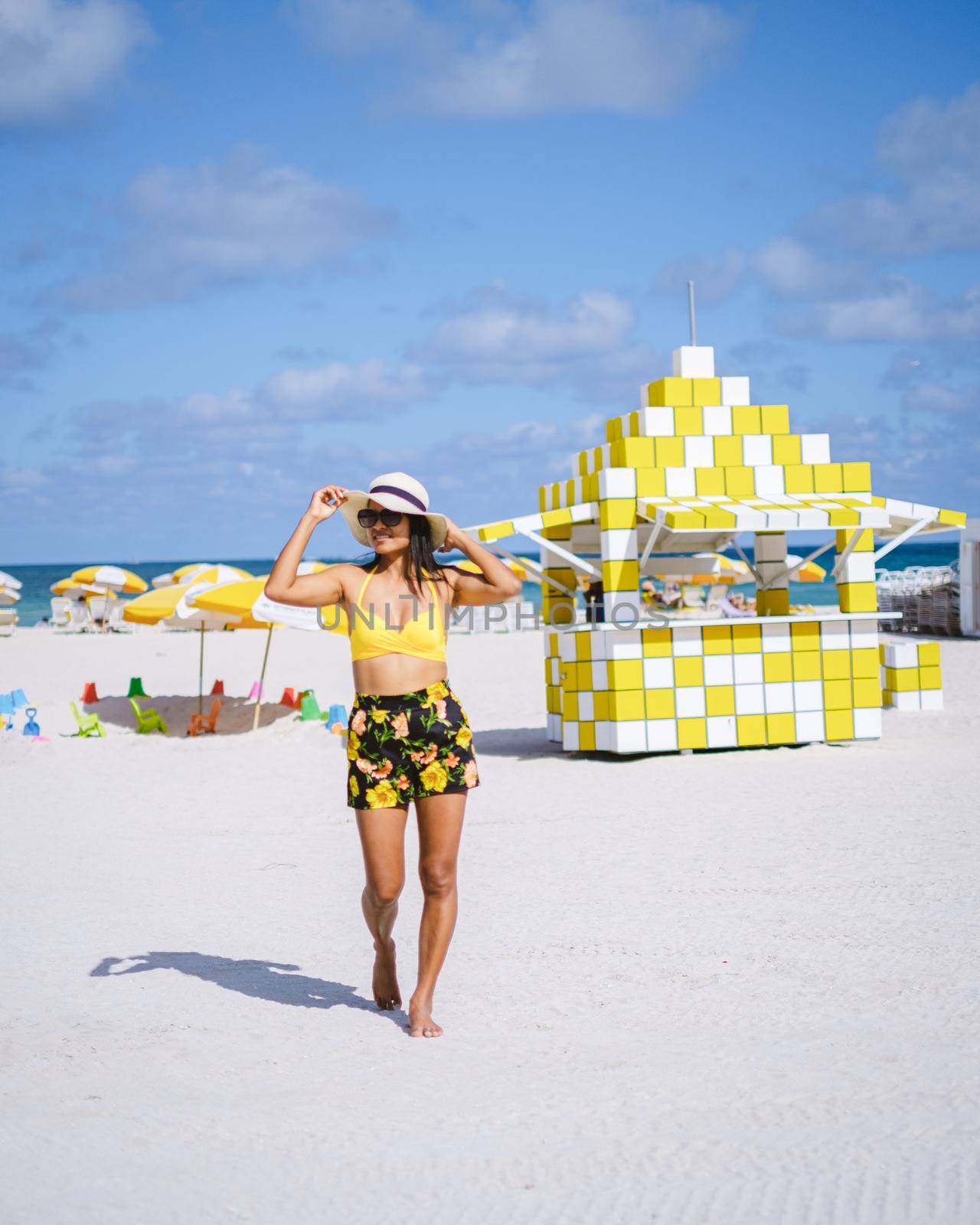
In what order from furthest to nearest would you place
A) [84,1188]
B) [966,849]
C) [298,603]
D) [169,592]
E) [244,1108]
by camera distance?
[169,592]
[966,849]
[298,603]
[244,1108]
[84,1188]

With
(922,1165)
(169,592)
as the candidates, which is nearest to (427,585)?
(922,1165)

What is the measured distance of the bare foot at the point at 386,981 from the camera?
4.27 meters

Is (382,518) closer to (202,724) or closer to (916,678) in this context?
(202,724)

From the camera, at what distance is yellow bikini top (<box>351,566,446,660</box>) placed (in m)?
4.10

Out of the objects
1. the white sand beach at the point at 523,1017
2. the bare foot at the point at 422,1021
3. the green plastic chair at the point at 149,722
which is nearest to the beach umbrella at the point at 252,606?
the green plastic chair at the point at 149,722

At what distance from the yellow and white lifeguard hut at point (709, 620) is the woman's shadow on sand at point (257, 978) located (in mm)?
5915

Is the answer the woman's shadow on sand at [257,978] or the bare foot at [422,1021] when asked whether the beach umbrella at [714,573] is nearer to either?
the woman's shadow on sand at [257,978]

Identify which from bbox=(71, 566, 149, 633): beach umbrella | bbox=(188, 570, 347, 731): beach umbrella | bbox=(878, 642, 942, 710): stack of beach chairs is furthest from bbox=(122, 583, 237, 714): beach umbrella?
bbox=(71, 566, 149, 633): beach umbrella

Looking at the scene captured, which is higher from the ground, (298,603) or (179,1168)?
(298,603)

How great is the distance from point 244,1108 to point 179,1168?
385mm

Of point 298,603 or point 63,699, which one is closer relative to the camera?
point 298,603

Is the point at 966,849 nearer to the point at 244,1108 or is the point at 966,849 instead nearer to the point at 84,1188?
the point at 244,1108

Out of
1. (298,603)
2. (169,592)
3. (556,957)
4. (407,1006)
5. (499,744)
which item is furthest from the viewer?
(169,592)

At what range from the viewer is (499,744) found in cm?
1245
